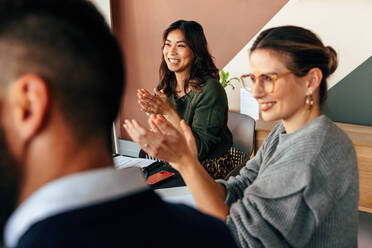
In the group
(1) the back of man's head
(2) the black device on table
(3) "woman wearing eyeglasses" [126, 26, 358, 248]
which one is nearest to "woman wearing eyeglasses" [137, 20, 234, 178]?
(2) the black device on table

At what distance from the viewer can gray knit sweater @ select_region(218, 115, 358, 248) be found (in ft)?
2.96

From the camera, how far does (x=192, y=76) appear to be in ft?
6.67

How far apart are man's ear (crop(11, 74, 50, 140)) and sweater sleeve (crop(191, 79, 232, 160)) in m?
1.43

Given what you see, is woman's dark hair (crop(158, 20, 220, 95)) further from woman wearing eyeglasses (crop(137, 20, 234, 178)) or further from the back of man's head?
the back of man's head

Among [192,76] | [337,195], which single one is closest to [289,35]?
[337,195]

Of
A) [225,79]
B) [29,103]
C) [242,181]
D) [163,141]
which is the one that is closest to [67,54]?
[29,103]

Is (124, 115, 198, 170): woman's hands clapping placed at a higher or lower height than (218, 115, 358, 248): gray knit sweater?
higher

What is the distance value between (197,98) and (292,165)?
107 centimetres

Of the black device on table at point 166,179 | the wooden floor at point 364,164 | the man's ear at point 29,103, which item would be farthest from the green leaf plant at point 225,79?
the man's ear at point 29,103

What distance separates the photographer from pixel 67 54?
0.45 meters

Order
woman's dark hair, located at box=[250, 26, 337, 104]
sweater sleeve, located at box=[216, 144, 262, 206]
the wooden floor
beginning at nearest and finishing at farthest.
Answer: woman's dark hair, located at box=[250, 26, 337, 104]
sweater sleeve, located at box=[216, 144, 262, 206]
the wooden floor

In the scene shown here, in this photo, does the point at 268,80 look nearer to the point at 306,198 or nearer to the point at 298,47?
the point at 298,47

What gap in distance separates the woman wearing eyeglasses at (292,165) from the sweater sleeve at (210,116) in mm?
629

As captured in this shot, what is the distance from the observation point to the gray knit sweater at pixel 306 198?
0.90 m
